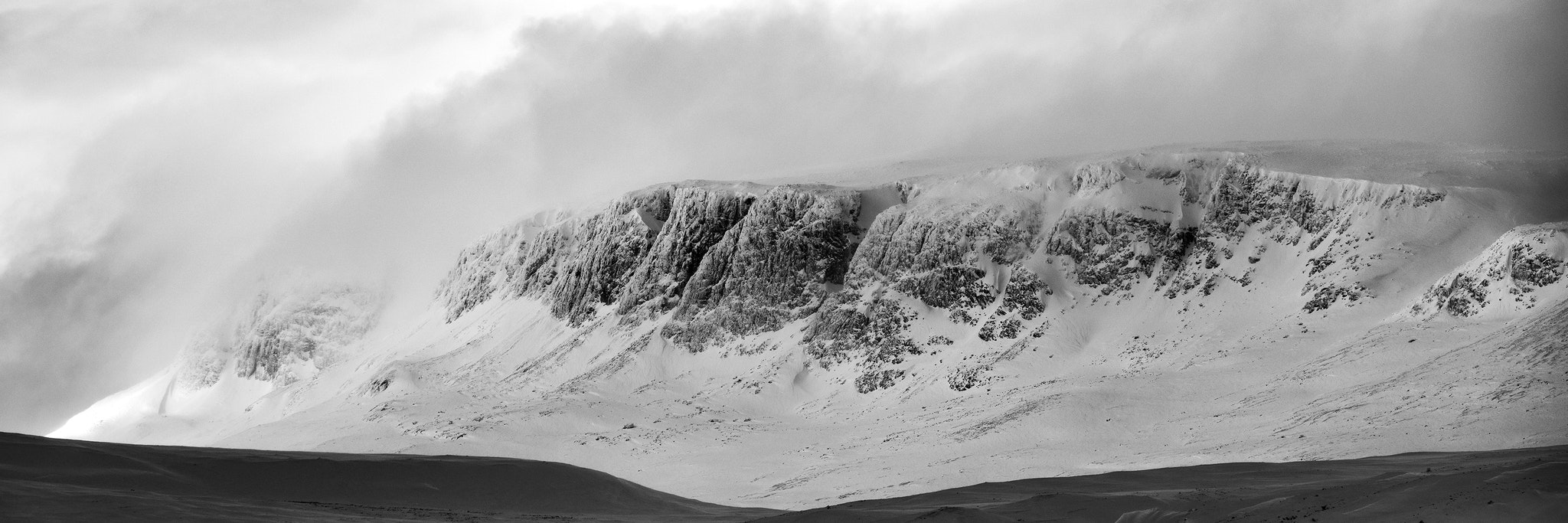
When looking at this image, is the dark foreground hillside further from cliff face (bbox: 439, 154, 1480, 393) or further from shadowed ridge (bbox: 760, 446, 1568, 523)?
cliff face (bbox: 439, 154, 1480, 393)

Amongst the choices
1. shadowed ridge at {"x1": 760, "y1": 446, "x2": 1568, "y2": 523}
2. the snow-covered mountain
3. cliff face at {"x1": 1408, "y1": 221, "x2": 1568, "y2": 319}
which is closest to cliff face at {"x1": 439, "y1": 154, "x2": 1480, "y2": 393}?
the snow-covered mountain

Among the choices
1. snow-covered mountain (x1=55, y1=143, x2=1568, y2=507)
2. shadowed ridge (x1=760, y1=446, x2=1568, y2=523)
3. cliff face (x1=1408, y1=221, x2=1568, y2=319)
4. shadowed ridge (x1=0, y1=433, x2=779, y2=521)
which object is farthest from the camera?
cliff face (x1=1408, y1=221, x2=1568, y2=319)

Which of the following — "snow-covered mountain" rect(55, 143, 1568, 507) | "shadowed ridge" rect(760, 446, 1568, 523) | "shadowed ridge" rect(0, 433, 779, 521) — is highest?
"snow-covered mountain" rect(55, 143, 1568, 507)

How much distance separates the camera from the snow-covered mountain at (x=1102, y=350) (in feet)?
373

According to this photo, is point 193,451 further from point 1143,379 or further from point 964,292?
point 964,292

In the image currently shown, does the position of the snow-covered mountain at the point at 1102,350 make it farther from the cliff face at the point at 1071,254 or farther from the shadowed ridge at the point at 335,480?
the shadowed ridge at the point at 335,480

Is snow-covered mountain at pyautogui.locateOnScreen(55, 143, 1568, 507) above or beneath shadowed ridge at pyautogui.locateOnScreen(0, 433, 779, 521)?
above

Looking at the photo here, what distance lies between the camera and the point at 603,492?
72.1 m

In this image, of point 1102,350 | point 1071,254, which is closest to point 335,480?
point 1102,350

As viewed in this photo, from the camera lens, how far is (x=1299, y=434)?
4198 inches

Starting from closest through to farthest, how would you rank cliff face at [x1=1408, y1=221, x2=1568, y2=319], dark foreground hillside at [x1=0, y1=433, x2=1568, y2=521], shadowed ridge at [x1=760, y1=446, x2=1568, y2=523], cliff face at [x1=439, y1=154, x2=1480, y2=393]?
shadowed ridge at [x1=760, y1=446, x2=1568, y2=523] → dark foreground hillside at [x1=0, y1=433, x2=1568, y2=521] → cliff face at [x1=1408, y1=221, x2=1568, y2=319] → cliff face at [x1=439, y1=154, x2=1480, y2=393]

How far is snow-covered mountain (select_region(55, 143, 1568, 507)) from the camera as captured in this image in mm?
113688

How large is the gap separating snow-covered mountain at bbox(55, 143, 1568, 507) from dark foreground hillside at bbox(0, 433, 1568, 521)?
34.7m

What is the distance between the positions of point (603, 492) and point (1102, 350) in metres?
105
